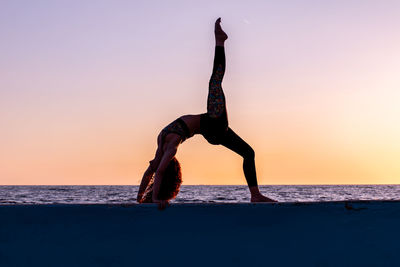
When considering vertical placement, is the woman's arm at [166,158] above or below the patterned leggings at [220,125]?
below

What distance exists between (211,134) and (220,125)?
11cm

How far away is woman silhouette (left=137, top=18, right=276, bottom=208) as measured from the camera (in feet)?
13.5

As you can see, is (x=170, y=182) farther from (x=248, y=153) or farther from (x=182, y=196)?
(x=182, y=196)

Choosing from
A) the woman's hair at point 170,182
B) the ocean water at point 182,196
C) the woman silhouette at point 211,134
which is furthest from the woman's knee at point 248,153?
the ocean water at point 182,196

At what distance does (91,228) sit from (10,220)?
0.48 m

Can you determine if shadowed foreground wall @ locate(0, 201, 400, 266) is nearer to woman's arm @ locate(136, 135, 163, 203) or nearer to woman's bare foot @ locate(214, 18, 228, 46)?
woman's arm @ locate(136, 135, 163, 203)

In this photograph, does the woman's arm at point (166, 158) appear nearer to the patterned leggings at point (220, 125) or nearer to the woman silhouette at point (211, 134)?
the woman silhouette at point (211, 134)

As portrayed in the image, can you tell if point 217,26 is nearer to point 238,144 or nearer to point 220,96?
point 220,96

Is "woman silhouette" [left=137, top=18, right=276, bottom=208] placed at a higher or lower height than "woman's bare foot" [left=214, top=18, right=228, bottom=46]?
lower

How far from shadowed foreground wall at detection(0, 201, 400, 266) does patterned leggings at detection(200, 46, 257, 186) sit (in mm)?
1370

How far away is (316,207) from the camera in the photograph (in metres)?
2.94

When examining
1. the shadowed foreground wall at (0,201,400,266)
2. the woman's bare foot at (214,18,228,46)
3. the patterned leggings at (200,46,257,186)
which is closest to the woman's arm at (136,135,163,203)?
the patterned leggings at (200,46,257,186)

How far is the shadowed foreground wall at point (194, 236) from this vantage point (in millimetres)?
2885

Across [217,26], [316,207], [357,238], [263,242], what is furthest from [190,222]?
[217,26]
